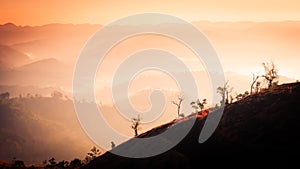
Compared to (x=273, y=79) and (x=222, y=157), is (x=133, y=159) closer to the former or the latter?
(x=222, y=157)

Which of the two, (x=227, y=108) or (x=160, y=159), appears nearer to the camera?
(x=160, y=159)

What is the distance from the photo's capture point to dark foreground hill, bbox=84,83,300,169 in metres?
111

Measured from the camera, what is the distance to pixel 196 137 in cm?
13500

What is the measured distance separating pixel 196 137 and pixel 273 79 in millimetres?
62502

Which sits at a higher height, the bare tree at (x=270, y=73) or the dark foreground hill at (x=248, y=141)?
the bare tree at (x=270, y=73)

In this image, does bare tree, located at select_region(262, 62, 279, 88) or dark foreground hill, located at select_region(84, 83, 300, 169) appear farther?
bare tree, located at select_region(262, 62, 279, 88)

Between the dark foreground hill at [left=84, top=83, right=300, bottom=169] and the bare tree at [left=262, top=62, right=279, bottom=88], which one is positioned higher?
the bare tree at [left=262, top=62, right=279, bottom=88]

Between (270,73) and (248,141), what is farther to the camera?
(270,73)

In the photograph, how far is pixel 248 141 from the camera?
396ft

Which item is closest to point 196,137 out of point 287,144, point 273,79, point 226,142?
point 226,142

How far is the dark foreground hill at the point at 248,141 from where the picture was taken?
365 ft

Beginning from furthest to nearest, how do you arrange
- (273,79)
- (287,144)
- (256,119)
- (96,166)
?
(273,79) → (96,166) → (256,119) → (287,144)

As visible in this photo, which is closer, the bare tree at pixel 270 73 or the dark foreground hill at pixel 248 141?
the dark foreground hill at pixel 248 141

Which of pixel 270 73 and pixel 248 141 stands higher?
pixel 270 73
